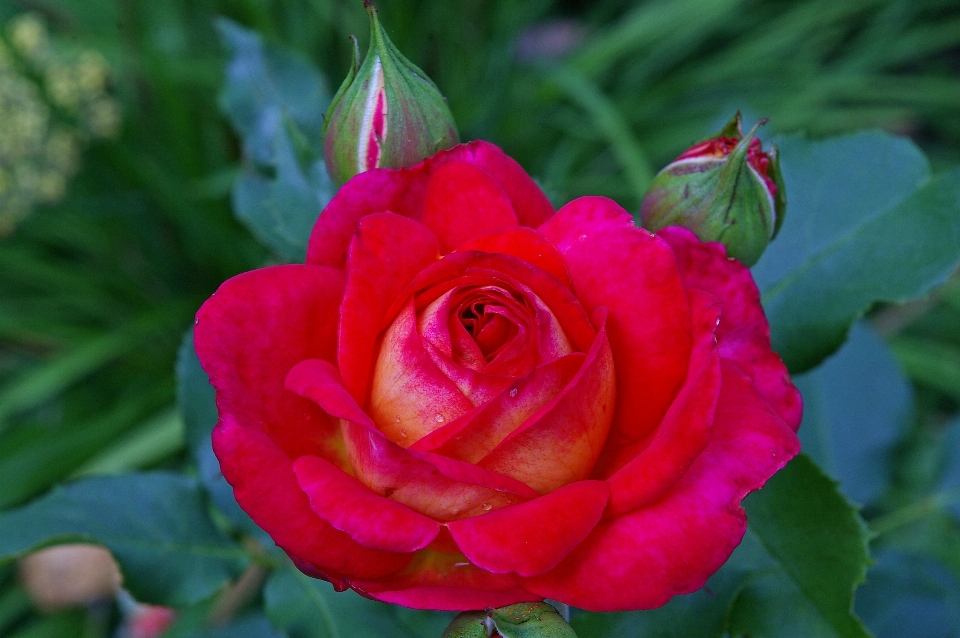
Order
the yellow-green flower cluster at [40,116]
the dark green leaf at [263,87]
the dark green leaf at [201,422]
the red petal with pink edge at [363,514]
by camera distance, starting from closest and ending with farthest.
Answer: the red petal with pink edge at [363,514] < the dark green leaf at [201,422] < the dark green leaf at [263,87] < the yellow-green flower cluster at [40,116]

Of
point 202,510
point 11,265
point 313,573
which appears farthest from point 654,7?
point 313,573

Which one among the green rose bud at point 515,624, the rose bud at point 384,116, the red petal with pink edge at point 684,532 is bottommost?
the green rose bud at point 515,624

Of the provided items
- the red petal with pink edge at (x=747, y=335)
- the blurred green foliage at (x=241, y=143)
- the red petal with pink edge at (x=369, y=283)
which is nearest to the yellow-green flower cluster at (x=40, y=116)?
the blurred green foliage at (x=241, y=143)

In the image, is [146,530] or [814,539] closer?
[814,539]

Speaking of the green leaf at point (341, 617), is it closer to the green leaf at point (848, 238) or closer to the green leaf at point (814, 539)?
the green leaf at point (814, 539)

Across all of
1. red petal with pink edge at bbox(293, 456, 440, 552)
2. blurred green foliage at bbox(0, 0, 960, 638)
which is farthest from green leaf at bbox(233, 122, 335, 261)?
blurred green foliage at bbox(0, 0, 960, 638)

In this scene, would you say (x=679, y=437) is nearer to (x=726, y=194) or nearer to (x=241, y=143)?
(x=726, y=194)

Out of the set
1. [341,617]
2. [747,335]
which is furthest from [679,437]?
[341,617]
